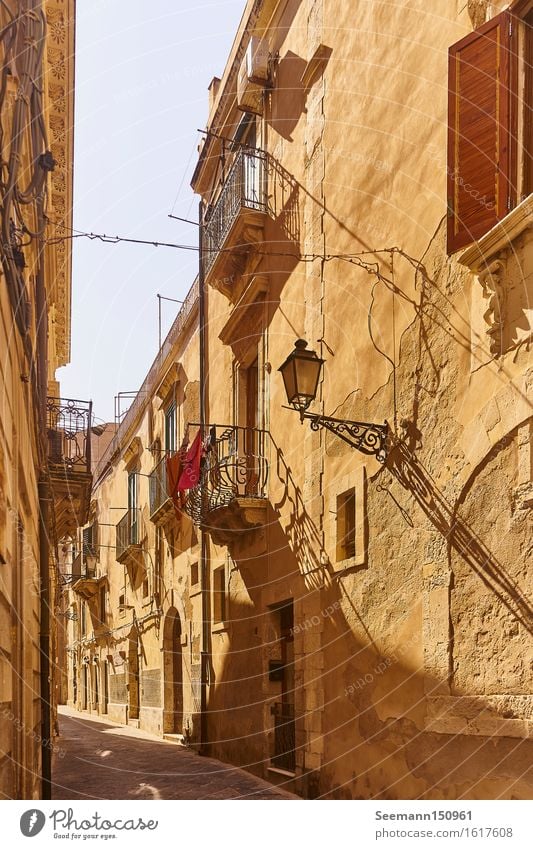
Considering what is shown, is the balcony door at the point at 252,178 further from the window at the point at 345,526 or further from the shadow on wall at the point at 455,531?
the shadow on wall at the point at 455,531

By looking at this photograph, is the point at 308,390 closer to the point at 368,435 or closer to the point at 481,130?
the point at 368,435

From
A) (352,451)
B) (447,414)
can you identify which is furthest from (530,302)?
(352,451)

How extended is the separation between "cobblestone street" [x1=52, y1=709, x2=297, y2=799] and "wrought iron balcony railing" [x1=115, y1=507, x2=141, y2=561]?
6.18m

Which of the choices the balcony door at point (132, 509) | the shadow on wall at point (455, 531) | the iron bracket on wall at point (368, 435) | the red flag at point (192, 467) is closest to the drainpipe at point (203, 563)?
the red flag at point (192, 467)

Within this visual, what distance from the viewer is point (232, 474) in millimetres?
12555

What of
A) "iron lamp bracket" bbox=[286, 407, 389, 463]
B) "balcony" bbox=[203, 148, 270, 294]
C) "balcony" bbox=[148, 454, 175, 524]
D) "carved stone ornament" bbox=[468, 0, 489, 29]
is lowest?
"iron lamp bracket" bbox=[286, 407, 389, 463]

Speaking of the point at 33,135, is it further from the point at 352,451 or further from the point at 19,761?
the point at 19,761

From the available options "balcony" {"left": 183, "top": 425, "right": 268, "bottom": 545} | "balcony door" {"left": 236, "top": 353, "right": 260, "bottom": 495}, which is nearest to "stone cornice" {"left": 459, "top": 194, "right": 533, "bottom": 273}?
"balcony" {"left": 183, "top": 425, "right": 268, "bottom": 545}

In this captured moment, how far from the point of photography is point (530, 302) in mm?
5762

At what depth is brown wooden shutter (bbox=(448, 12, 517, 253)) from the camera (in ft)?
20.1

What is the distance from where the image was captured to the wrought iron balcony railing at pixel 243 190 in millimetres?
12398

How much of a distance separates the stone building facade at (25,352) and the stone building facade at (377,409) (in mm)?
2620

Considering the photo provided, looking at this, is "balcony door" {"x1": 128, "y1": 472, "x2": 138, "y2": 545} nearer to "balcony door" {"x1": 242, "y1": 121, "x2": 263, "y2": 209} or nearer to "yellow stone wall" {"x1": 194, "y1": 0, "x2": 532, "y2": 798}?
"balcony door" {"x1": 242, "y1": 121, "x2": 263, "y2": 209}

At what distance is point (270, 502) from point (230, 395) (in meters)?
2.78
